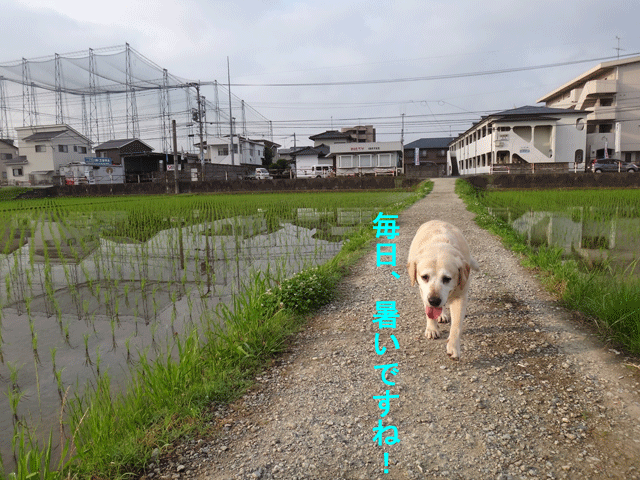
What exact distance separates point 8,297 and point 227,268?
262 centimetres

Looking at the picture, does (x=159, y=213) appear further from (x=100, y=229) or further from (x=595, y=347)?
(x=595, y=347)

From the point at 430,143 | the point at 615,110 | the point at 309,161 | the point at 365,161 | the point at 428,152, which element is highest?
the point at 615,110

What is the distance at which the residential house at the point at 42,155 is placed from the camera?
1430 inches

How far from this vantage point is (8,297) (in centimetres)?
473

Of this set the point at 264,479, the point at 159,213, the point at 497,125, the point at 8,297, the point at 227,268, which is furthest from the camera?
the point at 497,125

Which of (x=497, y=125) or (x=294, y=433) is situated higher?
(x=497, y=125)

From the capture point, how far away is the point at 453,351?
9.32 feet

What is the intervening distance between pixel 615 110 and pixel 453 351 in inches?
1467

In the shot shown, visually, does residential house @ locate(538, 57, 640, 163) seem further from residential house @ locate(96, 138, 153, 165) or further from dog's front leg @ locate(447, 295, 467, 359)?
residential house @ locate(96, 138, 153, 165)

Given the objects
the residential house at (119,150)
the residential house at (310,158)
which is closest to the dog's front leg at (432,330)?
the residential house at (119,150)

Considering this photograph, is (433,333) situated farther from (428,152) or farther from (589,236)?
(428,152)

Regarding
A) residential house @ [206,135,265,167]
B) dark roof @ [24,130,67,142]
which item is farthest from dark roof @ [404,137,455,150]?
dark roof @ [24,130,67,142]

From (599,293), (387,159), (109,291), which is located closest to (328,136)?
(387,159)

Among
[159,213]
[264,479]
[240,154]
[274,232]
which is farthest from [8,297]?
[240,154]
